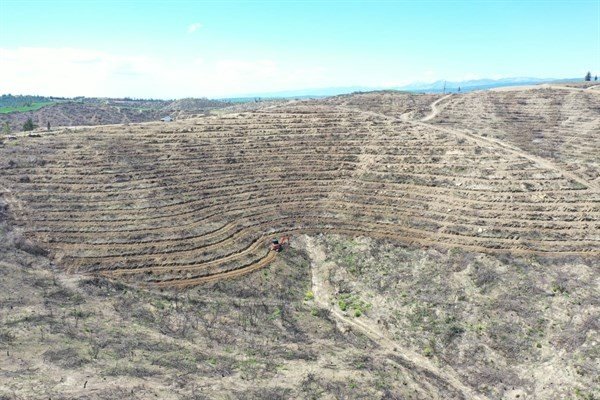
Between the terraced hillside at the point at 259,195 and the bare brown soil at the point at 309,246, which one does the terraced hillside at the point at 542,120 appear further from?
the terraced hillside at the point at 259,195

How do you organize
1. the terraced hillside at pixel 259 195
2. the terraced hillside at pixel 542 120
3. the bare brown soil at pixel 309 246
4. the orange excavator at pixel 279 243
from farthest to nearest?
the terraced hillside at pixel 542 120 → the orange excavator at pixel 279 243 → the terraced hillside at pixel 259 195 → the bare brown soil at pixel 309 246

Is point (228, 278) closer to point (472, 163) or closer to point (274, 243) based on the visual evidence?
point (274, 243)

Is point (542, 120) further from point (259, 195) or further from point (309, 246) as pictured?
point (259, 195)

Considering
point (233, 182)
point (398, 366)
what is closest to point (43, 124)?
point (233, 182)

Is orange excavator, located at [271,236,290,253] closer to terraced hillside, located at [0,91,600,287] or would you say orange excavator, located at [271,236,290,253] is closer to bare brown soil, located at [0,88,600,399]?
bare brown soil, located at [0,88,600,399]

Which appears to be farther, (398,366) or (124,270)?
(124,270)

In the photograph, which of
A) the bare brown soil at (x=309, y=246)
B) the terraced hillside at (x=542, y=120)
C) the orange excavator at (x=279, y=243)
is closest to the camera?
the bare brown soil at (x=309, y=246)

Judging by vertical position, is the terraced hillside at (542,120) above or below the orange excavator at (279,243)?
above

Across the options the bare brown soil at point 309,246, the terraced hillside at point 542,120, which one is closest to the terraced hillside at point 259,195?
the bare brown soil at point 309,246
